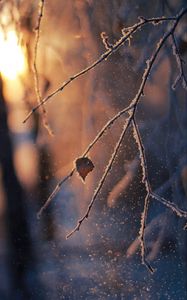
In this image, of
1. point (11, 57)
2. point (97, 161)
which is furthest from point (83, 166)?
point (97, 161)

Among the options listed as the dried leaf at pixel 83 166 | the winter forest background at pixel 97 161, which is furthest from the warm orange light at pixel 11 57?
the dried leaf at pixel 83 166

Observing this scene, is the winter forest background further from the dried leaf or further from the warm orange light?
the dried leaf

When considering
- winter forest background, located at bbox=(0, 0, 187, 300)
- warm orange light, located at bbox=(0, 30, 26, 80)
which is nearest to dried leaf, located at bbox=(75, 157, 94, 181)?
winter forest background, located at bbox=(0, 0, 187, 300)

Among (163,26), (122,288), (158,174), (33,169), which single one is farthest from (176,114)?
(33,169)

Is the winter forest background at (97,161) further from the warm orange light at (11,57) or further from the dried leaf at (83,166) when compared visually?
the dried leaf at (83,166)

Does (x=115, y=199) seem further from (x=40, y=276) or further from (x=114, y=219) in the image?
(x=40, y=276)

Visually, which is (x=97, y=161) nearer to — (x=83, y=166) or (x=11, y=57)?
(x=11, y=57)
